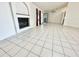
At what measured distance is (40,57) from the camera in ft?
4.25

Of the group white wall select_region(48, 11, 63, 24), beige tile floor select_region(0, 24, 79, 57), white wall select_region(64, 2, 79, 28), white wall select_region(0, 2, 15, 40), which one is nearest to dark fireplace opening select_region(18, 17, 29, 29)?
white wall select_region(0, 2, 15, 40)

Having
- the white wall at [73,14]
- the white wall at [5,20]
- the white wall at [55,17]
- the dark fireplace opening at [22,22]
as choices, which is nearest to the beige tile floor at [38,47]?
the white wall at [5,20]

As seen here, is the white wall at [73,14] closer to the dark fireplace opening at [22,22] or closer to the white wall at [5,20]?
the dark fireplace opening at [22,22]

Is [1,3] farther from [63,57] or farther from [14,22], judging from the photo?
[63,57]

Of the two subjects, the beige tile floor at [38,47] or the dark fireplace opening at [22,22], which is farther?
the dark fireplace opening at [22,22]

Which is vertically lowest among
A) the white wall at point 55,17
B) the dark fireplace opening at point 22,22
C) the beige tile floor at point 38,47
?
the beige tile floor at point 38,47

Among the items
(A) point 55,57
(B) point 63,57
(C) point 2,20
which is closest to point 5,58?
(A) point 55,57

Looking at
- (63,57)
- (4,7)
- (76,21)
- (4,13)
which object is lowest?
(63,57)

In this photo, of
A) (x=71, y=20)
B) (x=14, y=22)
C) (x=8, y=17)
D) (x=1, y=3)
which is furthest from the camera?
(x=71, y=20)

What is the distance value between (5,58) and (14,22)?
1928 mm

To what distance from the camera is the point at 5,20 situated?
2262 millimetres

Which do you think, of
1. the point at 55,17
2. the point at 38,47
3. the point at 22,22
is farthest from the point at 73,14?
the point at 55,17

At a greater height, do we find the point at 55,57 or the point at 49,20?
the point at 49,20

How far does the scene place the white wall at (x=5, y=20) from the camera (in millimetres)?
2127
